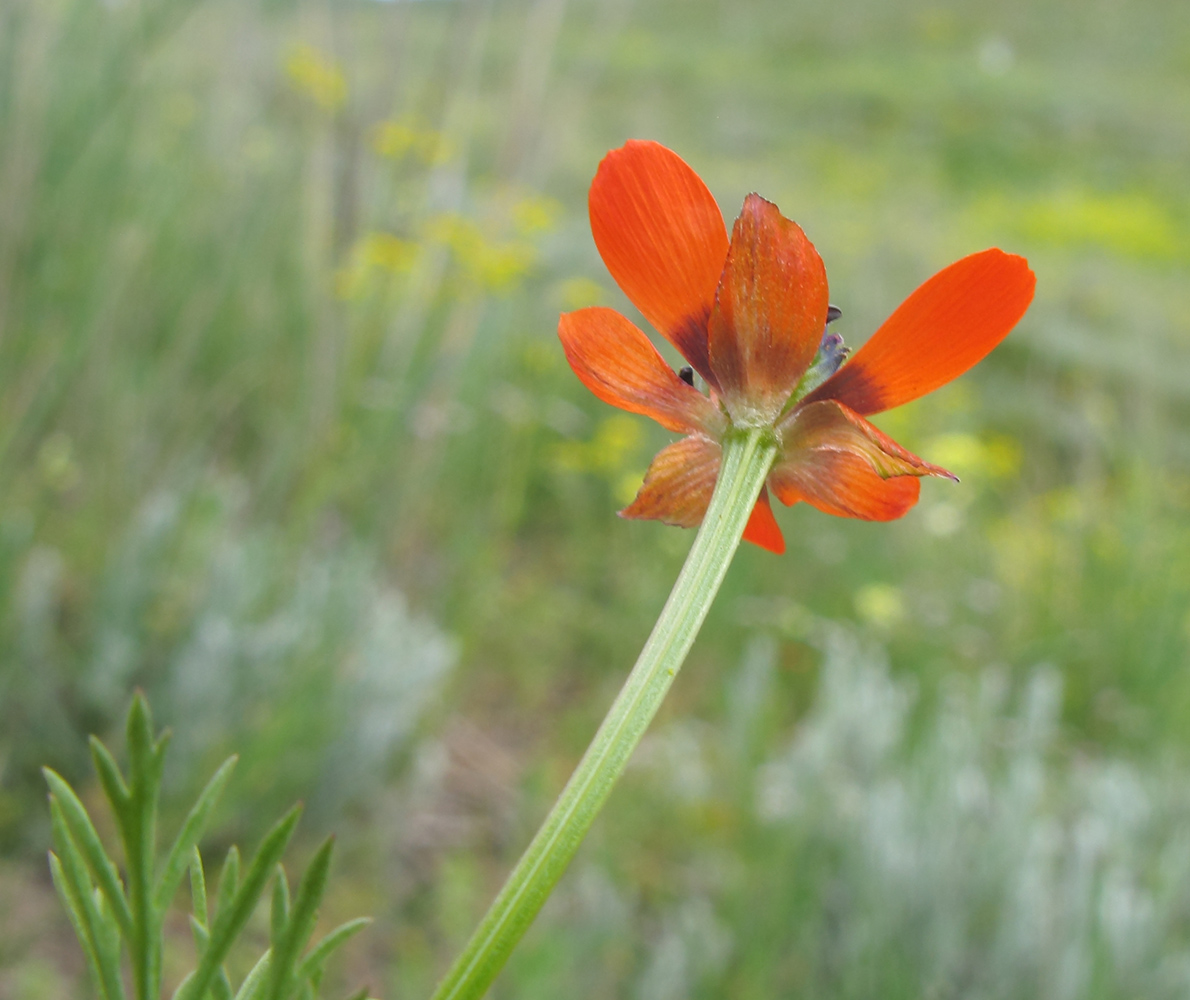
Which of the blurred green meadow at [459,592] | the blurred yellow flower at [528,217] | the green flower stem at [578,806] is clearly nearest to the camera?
the green flower stem at [578,806]

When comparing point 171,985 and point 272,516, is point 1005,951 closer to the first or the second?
point 171,985

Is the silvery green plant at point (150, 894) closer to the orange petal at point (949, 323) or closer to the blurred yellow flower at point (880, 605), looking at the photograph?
the orange petal at point (949, 323)

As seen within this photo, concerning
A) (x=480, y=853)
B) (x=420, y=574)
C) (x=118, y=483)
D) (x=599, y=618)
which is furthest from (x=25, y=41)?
(x=599, y=618)

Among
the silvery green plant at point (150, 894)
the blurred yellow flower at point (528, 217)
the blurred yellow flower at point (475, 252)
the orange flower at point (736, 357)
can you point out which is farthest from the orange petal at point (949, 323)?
the blurred yellow flower at point (528, 217)

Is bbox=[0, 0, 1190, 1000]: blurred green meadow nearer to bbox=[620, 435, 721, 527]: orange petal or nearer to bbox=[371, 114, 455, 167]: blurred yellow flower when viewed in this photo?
bbox=[371, 114, 455, 167]: blurred yellow flower

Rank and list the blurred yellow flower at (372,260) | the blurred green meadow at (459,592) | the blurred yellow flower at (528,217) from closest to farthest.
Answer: the blurred green meadow at (459,592)
the blurred yellow flower at (372,260)
the blurred yellow flower at (528,217)

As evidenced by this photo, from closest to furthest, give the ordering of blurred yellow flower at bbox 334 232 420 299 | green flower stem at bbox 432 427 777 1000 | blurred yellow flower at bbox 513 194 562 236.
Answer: green flower stem at bbox 432 427 777 1000 → blurred yellow flower at bbox 334 232 420 299 → blurred yellow flower at bbox 513 194 562 236

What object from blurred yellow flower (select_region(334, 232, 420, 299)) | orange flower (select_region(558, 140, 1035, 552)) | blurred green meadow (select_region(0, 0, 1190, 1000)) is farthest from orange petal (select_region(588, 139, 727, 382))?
blurred yellow flower (select_region(334, 232, 420, 299))
